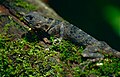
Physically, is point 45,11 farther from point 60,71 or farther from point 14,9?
point 60,71

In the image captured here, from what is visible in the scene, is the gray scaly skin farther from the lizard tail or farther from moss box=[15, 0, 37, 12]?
moss box=[15, 0, 37, 12]

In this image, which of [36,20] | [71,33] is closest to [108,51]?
[71,33]

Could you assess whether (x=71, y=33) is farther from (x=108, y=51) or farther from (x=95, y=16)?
(x=95, y=16)

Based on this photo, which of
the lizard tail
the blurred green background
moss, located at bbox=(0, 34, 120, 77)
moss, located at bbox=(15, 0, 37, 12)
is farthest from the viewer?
the blurred green background

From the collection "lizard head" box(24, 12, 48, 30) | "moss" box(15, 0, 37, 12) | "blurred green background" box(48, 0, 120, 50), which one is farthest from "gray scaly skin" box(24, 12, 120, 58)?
"blurred green background" box(48, 0, 120, 50)

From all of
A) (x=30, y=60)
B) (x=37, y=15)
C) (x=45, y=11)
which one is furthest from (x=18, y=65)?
(x=45, y=11)

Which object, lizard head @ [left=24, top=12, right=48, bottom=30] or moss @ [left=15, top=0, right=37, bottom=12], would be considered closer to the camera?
lizard head @ [left=24, top=12, right=48, bottom=30]
